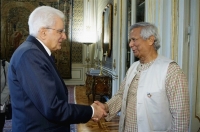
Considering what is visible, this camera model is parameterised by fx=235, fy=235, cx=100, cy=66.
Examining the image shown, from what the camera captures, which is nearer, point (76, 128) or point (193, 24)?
point (193, 24)

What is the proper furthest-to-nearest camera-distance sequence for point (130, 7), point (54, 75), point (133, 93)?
point (130, 7), point (133, 93), point (54, 75)

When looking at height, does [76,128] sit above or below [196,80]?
below

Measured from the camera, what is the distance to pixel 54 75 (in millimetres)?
1534

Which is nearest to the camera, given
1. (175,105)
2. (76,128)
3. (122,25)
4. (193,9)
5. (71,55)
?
(175,105)

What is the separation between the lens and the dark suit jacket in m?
1.41

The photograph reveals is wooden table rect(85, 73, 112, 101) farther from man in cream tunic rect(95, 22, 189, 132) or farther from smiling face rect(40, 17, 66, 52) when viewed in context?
smiling face rect(40, 17, 66, 52)

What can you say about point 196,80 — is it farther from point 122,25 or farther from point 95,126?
point 122,25

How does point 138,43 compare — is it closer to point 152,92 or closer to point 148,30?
point 148,30

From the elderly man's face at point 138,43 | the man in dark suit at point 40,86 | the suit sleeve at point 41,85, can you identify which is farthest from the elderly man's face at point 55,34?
the elderly man's face at point 138,43

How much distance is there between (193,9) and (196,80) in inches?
32.9

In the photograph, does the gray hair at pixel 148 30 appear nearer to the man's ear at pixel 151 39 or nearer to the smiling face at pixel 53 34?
the man's ear at pixel 151 39

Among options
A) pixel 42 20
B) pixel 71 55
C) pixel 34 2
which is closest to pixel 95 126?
pixel 42 20

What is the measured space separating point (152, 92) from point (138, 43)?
0.47m

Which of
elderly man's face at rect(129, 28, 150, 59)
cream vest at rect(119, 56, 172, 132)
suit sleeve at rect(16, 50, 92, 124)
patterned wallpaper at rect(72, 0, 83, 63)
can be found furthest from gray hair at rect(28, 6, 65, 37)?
patterned wallpaper at rect(72, 0, 83, 63)
